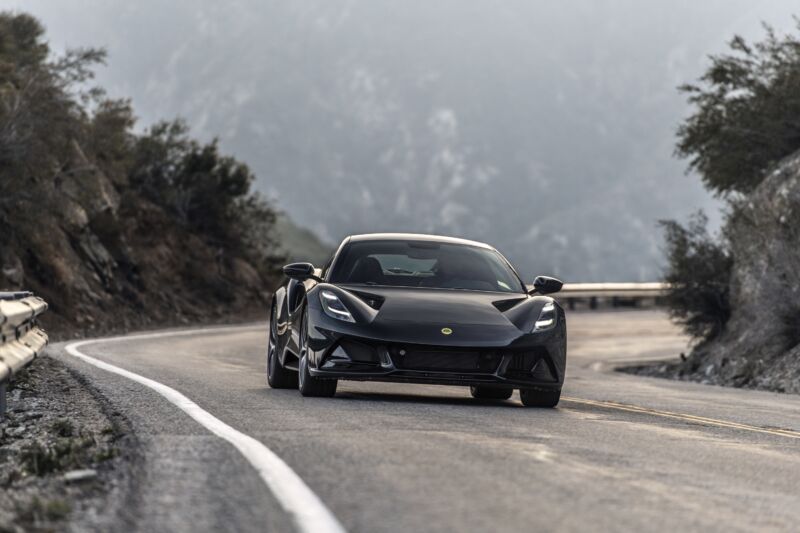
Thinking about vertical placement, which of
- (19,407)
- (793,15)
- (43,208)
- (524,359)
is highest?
(793,15)

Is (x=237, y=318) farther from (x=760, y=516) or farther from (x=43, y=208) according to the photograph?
(x=760, y=516)

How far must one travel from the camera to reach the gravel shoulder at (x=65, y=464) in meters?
5.87

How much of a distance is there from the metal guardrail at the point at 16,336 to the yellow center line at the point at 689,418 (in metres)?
5.09

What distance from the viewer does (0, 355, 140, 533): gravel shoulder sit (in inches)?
231

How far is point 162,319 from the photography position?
3609cm

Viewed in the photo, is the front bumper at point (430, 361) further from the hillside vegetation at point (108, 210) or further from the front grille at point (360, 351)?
the hillside vegetation at point (108, 210)

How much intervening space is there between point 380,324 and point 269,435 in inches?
110

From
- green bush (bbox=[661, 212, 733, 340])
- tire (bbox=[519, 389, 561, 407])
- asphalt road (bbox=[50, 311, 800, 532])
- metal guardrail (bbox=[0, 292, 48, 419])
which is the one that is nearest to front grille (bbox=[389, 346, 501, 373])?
asphalt road (bbox=[50, 311, 800, 532])

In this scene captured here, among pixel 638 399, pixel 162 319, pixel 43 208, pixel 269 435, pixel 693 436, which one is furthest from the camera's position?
pixel 162 319

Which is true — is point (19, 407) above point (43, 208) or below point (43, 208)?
below

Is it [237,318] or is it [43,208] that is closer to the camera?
[43,208]

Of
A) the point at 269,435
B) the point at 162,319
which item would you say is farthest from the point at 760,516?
the point at 162,319

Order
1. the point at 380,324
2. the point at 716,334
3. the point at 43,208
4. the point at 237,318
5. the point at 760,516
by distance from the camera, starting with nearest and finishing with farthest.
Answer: the point at 760,516 → the point at 380,324 → the point at 716,334 → the point at 43,208 → the point at 237,318

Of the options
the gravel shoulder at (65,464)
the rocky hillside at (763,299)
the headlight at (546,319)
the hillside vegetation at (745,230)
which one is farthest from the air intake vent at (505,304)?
the hillside vegetation at (745,230)
